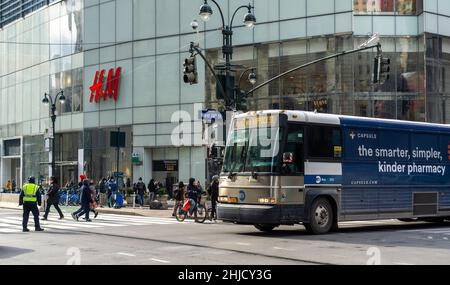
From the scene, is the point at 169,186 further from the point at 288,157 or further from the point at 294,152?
the point at 288,157

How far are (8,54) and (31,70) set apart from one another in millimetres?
7749

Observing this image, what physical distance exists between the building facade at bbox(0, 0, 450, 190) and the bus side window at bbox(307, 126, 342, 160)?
2087cm

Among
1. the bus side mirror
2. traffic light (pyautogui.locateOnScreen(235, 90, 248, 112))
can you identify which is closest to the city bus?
the bus side mirror

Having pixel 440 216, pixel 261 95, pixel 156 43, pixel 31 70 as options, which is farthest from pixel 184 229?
pixel 31 70

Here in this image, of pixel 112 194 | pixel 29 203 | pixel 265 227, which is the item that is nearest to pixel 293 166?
pixel 265 227

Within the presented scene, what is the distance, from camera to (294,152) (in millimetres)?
17250

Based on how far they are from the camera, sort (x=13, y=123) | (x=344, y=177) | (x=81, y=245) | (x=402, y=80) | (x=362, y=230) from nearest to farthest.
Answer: (x=81, y=245) < (x=344, y=177) < (x=362, y=230) < (x=402, y=80) < (x=13, y=123)

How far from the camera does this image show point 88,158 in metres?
52.2

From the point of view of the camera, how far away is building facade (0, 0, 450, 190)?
3894 centimetres

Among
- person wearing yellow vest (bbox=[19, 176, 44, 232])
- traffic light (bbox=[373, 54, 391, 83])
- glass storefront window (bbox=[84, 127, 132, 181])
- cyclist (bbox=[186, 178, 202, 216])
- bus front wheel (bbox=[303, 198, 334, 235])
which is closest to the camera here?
bus front wheel (bbox=[303, 198, 334, 235])

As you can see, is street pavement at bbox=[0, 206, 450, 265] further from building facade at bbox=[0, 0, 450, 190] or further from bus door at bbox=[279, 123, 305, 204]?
building facade at bbox=[0, 0, 450, 190]

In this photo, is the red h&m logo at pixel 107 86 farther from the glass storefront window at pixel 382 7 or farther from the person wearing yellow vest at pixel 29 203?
the person wearing yellow vest at pixel 29 203

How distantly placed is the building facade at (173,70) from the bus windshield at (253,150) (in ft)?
71.8
